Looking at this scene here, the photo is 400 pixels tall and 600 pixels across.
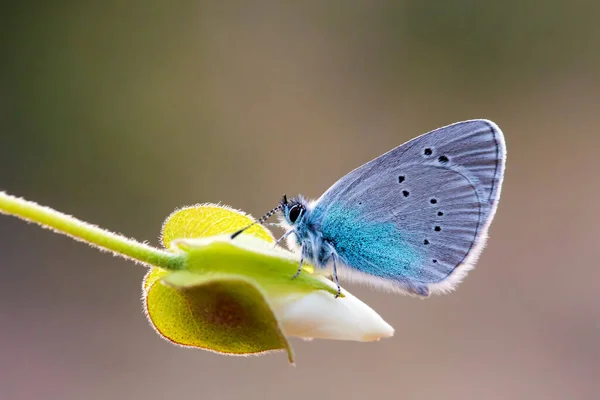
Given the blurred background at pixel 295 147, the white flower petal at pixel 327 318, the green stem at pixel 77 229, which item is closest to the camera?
the green stem at pixel 77 229

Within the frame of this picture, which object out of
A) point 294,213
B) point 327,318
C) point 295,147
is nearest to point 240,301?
point 327,318

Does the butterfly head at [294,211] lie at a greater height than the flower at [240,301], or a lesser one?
greater

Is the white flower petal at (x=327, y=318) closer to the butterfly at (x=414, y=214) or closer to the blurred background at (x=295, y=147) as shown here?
the butterfly at (x=414, y=214)

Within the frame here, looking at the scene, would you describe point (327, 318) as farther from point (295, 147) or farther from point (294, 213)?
point (295, 147)

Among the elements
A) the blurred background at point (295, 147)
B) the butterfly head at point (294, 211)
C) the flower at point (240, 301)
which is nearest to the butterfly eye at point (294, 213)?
the butterfly head at point (294, 211)

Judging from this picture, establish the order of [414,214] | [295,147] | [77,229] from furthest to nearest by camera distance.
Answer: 1. [295,147]
2. [414,214]
3. [77,229]

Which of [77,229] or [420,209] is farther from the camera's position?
[420,209]

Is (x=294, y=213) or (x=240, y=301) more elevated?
(x=294, y=213)

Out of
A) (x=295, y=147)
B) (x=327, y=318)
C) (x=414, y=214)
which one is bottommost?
(x=327, y=318)
